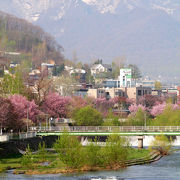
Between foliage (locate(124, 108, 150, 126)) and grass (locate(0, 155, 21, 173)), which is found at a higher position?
foliage (locate(124, 108, 150, 126))

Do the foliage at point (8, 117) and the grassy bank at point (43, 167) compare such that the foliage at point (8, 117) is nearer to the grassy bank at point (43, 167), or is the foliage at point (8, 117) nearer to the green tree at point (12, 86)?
the grassy bank at point (43, 167)

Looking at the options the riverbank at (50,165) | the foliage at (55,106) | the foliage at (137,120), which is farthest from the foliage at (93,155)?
the foliage at (137,120)

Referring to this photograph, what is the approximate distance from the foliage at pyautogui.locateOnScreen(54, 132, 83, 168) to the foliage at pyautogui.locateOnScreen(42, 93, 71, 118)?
62.3m

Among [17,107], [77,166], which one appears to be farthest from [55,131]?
[77,166]

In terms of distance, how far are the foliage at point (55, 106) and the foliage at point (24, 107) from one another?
12290mm

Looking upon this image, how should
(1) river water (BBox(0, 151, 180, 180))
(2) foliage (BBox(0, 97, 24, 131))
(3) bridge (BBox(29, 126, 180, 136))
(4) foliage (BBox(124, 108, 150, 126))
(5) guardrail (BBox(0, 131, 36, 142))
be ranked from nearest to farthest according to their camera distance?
(1) river water (BBox(0, 151, 180, 180)) < (5) guardrail (BBox(0, 131, 36, 142)) < (2) foliage (BBox(0, 97, 24, 131)) < (3) bridge (BBox(29, 126, 180, 136)) < (4) foliage (BBox(124, 108, 150, 126))

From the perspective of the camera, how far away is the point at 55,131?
127875 mm

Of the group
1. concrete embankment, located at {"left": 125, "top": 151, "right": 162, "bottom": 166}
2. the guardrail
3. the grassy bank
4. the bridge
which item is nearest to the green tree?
the bridge

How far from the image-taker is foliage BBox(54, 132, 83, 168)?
8225 cm

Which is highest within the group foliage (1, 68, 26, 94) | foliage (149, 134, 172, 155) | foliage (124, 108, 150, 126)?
foliage (1, 68, 26, 94)

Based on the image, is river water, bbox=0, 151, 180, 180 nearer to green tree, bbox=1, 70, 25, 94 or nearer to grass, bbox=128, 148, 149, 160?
grass, bbox=128, 148, 149, 160

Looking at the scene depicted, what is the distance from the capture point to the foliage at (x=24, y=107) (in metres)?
125

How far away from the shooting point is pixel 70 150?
81.8m

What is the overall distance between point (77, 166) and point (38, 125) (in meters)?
54.0
